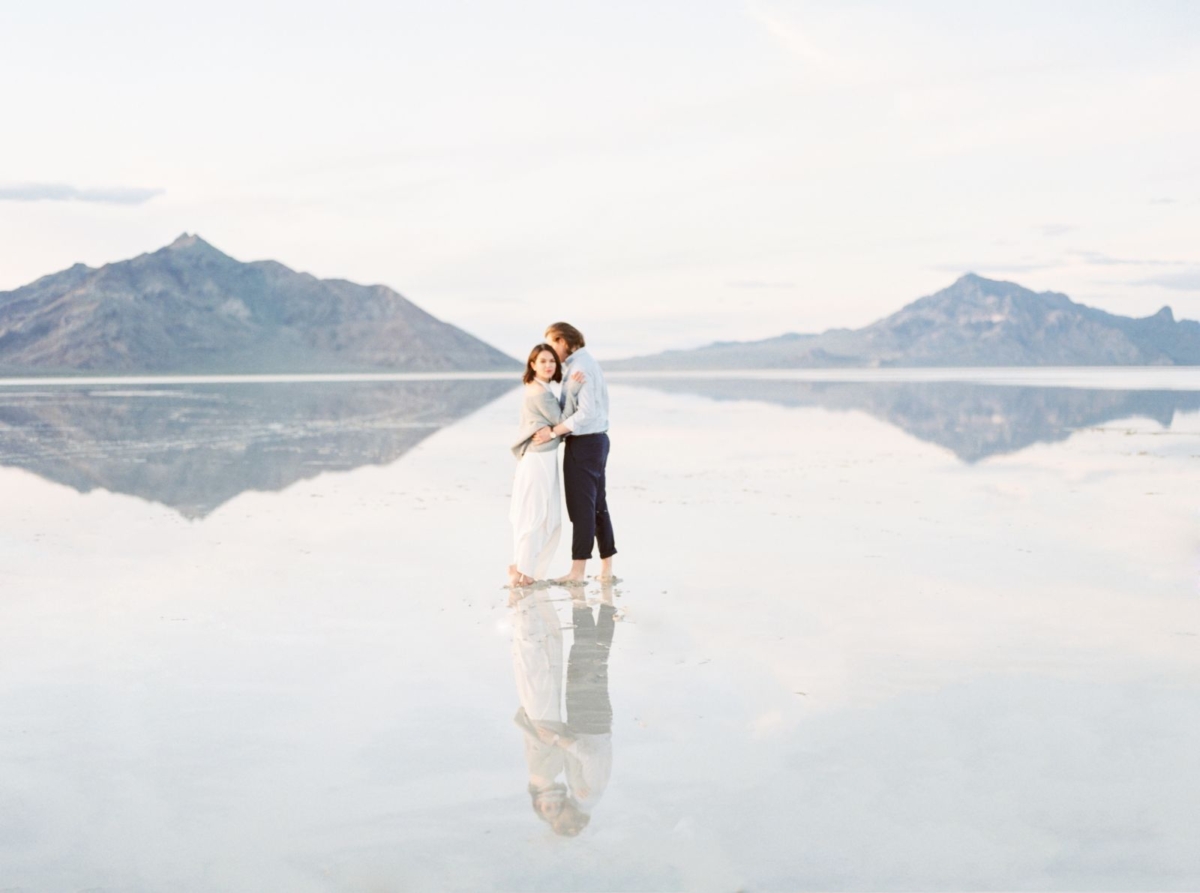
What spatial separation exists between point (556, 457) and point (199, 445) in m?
12.0

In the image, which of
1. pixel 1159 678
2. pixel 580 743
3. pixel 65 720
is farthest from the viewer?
pixel 1159 678

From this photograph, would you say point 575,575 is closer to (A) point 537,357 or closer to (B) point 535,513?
(B) point 535,513

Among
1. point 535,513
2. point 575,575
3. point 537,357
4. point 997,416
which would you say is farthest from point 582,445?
point 997,416

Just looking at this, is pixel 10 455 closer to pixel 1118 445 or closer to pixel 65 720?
pixel 65 720

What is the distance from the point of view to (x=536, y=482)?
23.7 ft

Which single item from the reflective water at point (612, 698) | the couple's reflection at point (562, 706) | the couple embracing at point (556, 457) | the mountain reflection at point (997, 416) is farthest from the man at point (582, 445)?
the mountain reflection at point (997, 416)

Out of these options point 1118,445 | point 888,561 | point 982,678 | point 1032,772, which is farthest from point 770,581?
point 1118,445

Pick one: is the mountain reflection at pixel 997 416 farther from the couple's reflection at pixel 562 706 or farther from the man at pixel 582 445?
the couple's reflection at pixel 562 706

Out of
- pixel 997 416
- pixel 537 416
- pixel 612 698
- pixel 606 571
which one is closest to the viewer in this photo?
pixel 612 698

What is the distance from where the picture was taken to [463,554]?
→ 27.0 ft

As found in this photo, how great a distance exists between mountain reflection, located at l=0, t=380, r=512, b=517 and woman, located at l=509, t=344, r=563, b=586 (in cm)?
418

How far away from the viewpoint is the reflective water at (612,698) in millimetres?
3229

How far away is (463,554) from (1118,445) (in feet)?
41.5

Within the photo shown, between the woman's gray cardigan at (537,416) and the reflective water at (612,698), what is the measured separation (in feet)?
2.98
